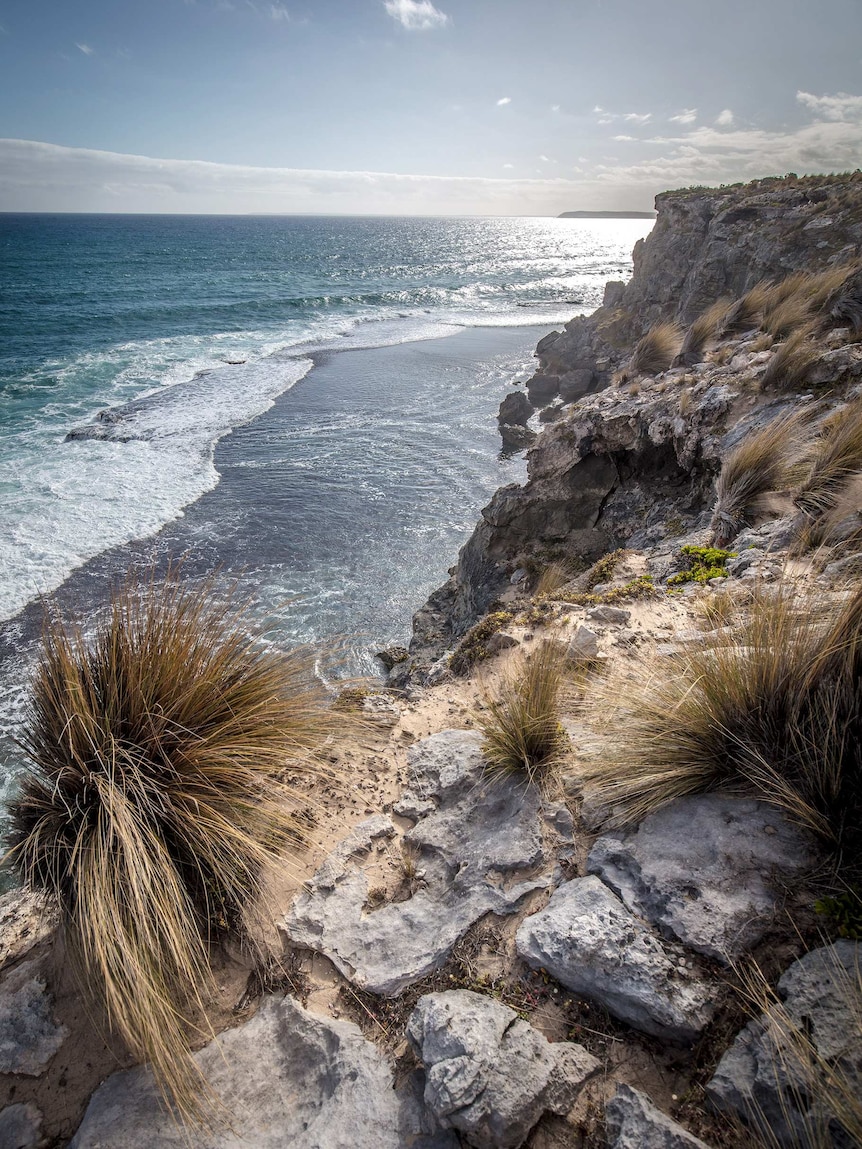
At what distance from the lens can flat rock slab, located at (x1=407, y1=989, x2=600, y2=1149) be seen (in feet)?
6.22

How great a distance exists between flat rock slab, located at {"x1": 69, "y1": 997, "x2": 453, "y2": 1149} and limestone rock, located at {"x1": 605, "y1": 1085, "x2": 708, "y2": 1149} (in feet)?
1.88

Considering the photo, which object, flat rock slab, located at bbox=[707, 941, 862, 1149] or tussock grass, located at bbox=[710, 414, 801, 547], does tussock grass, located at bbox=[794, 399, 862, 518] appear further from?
flat rock slab, located at bbox=[707, 941, 862, 1149]

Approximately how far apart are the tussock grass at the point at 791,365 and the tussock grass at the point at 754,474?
184 cm

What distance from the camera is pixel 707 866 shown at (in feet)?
7.68

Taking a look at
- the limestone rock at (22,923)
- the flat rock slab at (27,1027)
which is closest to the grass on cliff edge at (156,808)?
the flat rock slab at (27,1027)

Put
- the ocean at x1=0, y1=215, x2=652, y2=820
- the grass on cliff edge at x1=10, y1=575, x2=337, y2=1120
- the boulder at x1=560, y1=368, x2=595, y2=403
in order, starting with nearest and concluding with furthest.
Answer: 1. the grass on cliff edge at x1=10, y1=575, x2=337, y2=1120
2. the ocean at x1=0, y1=215, x2=652, y2=820
3. the boulder at x1=560, y1=368, x2=595, y2=403

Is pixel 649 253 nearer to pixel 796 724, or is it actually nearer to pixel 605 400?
pixel 605 400

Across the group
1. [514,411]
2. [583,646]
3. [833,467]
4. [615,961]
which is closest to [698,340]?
[833,467]

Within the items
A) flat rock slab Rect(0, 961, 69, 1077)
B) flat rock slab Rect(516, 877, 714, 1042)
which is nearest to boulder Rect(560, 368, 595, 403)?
flat rock slab Rect(516, 877, 714, 1042)

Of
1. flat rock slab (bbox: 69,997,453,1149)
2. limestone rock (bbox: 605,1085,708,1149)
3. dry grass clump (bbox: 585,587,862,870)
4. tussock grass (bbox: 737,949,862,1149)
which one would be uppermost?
dry grass clump (bbox: 585,587,862,870)

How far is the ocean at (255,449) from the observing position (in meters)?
11.2

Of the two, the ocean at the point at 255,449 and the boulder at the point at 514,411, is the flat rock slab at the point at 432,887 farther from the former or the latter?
the boulder at the point at 514,411

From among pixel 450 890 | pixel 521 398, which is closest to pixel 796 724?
pixel 450 890

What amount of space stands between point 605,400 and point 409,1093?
9.80 meters
